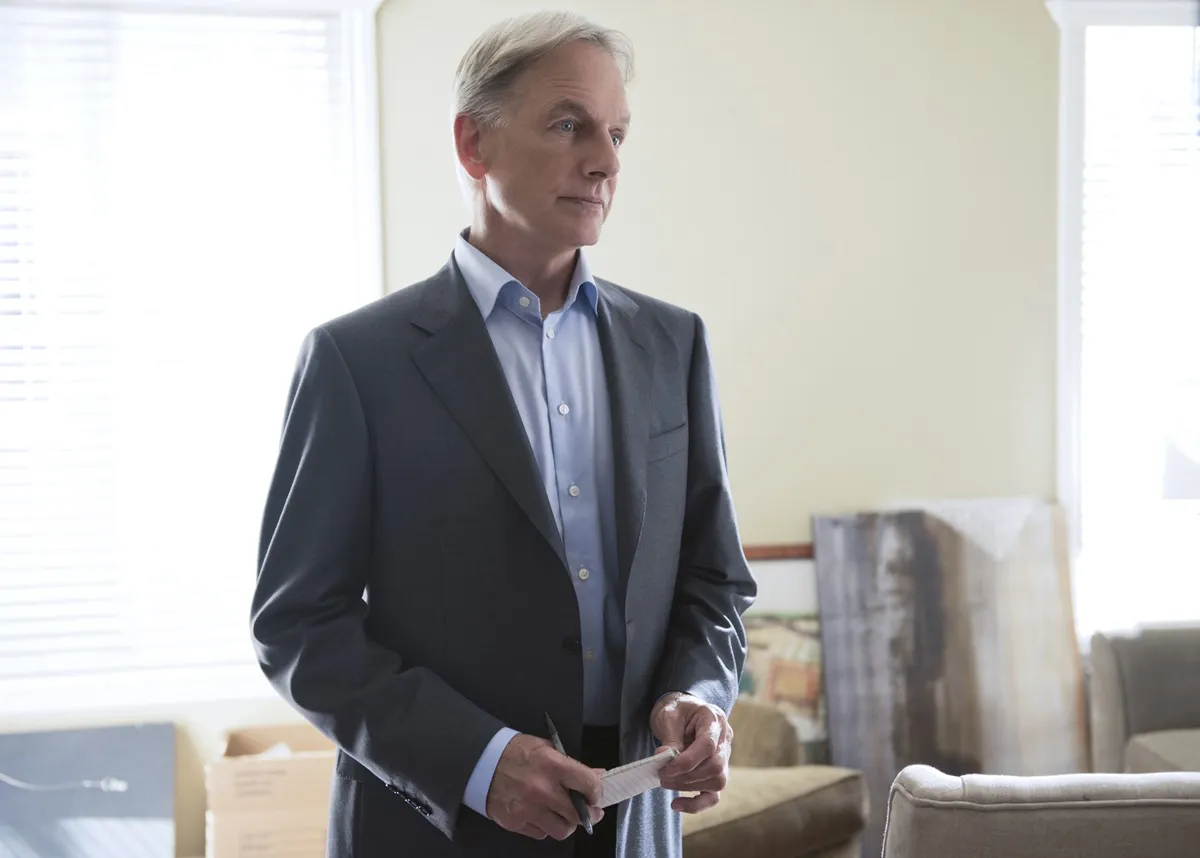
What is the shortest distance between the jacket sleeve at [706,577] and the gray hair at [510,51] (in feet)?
1.24

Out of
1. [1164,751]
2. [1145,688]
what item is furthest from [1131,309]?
[1164,751]

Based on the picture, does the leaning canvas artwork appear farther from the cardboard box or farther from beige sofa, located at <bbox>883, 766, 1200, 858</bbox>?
beige sofa, located at <bbox>883, 766, 1200, 858</bbox>

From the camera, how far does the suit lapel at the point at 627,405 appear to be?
1278mm

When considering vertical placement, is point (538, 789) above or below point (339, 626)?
below

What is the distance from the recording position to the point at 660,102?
3252 mm

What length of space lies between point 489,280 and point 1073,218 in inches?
106

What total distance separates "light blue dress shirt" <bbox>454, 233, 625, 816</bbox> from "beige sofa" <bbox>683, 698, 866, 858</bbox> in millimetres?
1363

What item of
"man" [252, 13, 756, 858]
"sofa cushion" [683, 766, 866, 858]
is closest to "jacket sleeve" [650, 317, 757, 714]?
"man" [252, 13, 756, 858]

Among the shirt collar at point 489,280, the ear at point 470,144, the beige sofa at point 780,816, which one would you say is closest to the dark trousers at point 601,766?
the shirt collar at point 489,280

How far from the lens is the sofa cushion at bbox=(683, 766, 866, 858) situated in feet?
8.27

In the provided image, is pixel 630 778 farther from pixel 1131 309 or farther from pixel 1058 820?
pixel 1131 309

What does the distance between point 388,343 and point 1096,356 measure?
2.86m

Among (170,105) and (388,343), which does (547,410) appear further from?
(170,105)

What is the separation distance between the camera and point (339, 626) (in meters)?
1.19
